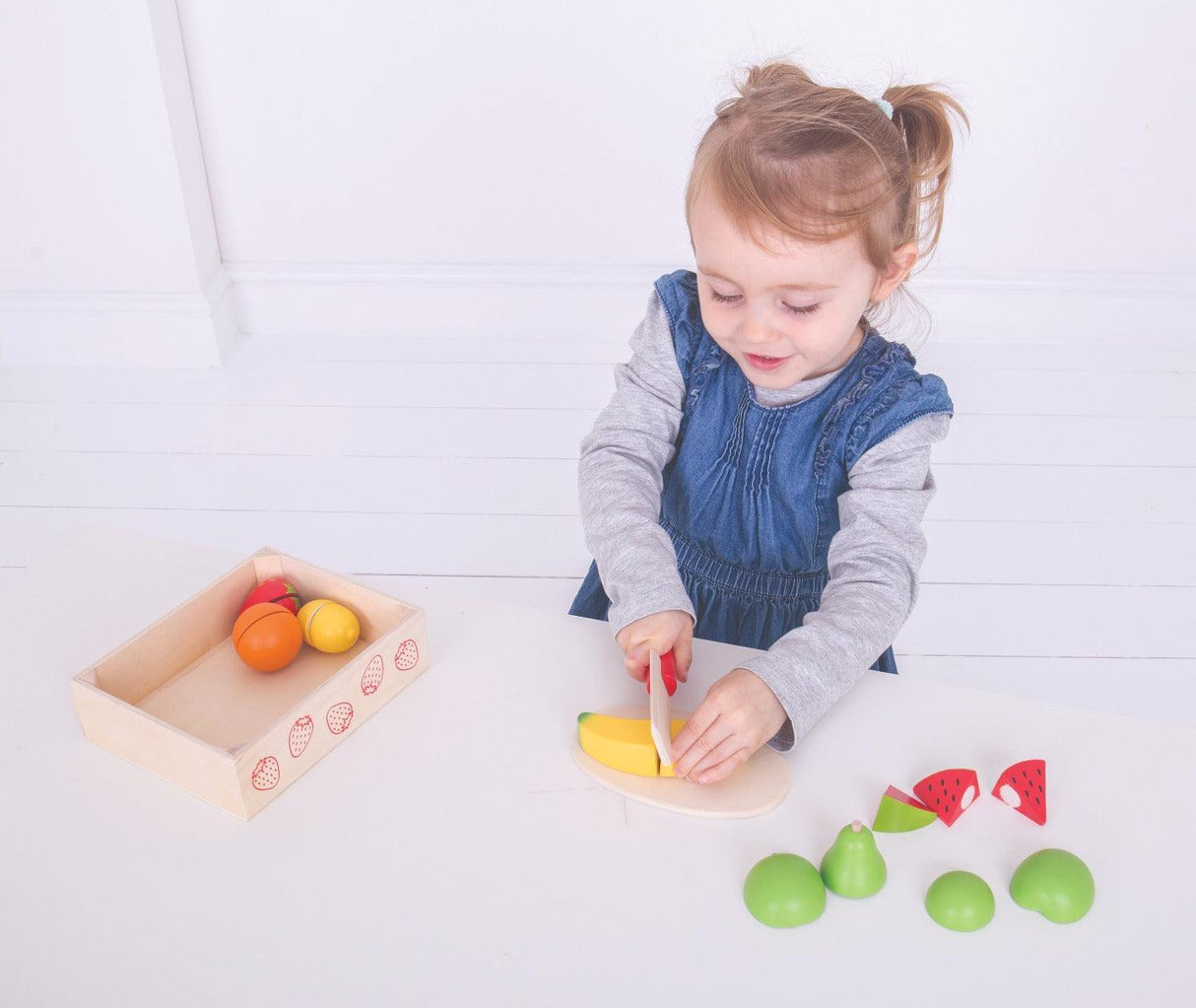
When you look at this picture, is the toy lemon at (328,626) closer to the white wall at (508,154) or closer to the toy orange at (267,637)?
the toy orange at (267,637)

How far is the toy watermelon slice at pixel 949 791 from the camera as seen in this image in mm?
752

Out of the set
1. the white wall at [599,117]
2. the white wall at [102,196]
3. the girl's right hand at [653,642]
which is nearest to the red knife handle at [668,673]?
the girl's right hand at [653,642]

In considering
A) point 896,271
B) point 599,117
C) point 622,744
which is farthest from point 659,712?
point 599,117

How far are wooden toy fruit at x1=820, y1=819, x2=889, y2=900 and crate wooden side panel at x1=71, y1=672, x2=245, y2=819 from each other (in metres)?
0.37

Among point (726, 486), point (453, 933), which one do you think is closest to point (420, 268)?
point (726, 486)

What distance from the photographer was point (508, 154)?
244cm

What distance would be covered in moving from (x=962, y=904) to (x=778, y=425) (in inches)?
21.4

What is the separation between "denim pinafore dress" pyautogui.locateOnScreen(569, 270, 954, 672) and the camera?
107 cm

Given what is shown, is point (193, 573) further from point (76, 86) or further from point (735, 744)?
point (76, 86)

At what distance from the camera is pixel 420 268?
2586 mm

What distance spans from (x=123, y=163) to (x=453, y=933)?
6.88 feet

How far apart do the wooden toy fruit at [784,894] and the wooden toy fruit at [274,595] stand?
0.42 meters

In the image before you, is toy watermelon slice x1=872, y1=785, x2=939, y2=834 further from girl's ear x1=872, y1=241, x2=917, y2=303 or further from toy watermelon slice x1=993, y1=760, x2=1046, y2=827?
girl's ear x1=872, y1=241, x2=917, y2=303

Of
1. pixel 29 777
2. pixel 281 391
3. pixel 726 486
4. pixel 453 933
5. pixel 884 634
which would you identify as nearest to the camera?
pixel 453 933
